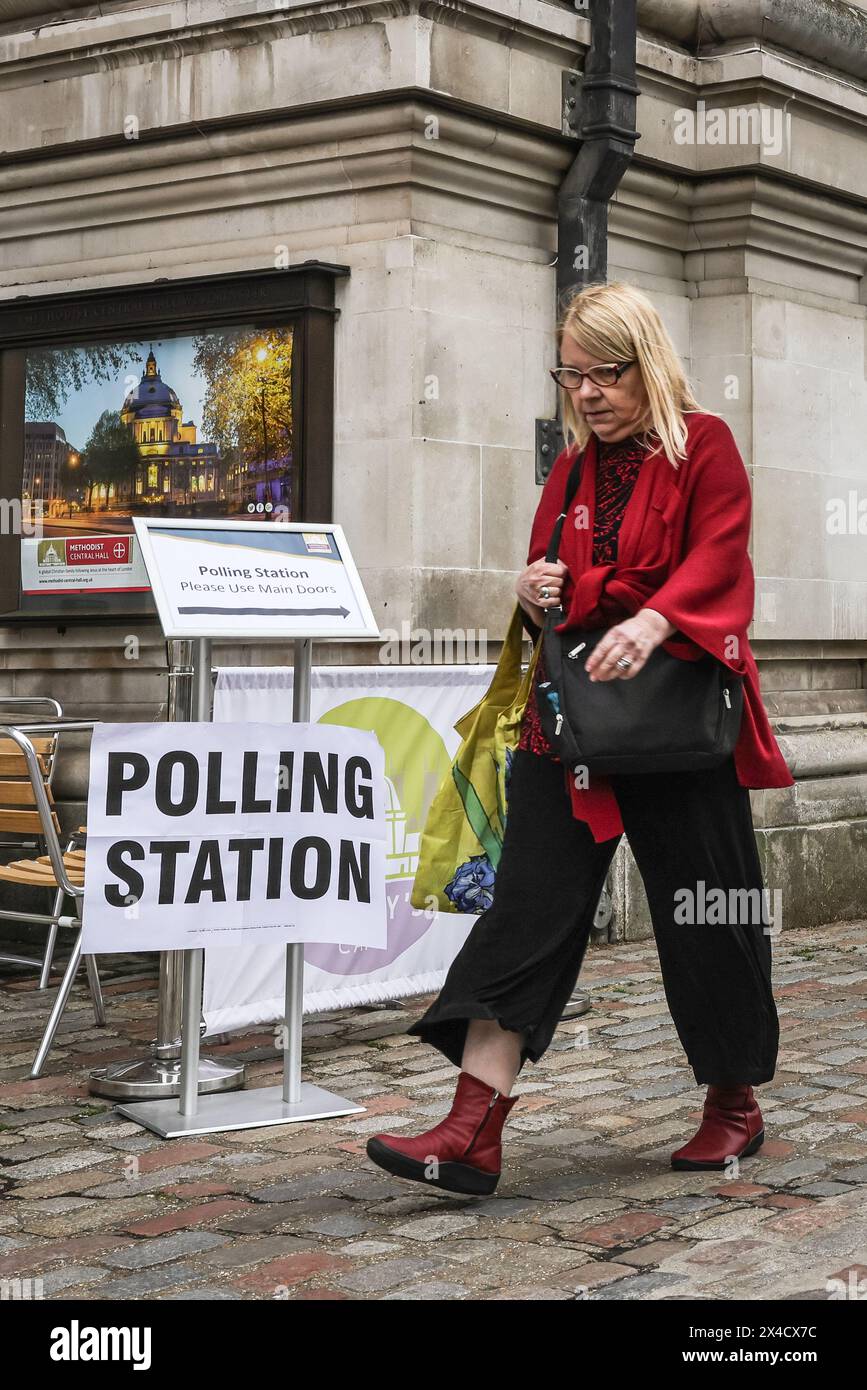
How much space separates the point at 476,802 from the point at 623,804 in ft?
3.22

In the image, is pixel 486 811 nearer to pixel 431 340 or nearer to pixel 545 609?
pixel 545 609

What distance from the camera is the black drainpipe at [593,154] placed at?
7836mm

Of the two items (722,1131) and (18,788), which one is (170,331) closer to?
(18,788)

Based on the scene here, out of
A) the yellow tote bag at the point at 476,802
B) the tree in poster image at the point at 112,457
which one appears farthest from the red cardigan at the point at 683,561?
the tree in poster image at the point at 112,457

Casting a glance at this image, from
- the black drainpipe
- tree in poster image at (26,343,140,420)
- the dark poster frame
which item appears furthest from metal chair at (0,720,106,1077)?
the black drainpipe

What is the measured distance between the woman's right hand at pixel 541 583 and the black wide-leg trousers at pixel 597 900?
354 millimetres

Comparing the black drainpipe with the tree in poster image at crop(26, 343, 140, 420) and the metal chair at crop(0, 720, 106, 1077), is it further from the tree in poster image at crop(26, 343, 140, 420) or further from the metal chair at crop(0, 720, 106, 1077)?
the metal chair at crop(0, 720, 106, 1077)

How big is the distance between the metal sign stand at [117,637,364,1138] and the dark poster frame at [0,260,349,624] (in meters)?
2.63

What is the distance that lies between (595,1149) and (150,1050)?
1.80m

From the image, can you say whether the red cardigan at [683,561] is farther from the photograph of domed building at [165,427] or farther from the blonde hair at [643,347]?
the photograph of domed building at [165,427]

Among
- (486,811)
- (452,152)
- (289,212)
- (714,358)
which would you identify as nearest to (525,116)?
(452,152)

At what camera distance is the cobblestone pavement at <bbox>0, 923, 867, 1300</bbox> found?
3695 mm

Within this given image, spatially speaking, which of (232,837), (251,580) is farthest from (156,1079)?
(251,580)

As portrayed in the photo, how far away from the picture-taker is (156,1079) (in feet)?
17.7
